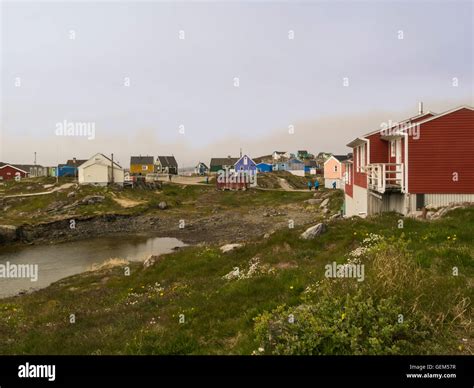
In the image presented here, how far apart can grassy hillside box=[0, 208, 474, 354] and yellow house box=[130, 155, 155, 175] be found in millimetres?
102073

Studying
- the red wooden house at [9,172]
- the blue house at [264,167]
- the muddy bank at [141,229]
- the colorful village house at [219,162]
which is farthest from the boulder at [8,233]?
the blue house at [264,167]

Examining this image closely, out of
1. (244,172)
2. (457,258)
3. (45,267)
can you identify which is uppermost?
(244,172)

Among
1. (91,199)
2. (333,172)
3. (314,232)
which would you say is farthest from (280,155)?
(314,232)

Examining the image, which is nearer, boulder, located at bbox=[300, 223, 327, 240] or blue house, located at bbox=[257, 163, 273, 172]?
boulder, located at bbox=[300, 223, 327, 240]

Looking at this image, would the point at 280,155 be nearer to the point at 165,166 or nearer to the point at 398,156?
the point at 165,166

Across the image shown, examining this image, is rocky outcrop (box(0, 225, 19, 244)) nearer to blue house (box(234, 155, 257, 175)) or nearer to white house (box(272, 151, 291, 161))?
blue house (box(234, 155, 257, 175))

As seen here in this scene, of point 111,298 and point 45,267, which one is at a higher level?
point 111,298

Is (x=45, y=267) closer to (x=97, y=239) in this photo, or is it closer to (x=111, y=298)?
(x=97, y=239)

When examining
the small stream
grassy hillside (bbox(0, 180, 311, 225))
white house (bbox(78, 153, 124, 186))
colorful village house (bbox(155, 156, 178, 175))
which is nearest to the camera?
the small stream

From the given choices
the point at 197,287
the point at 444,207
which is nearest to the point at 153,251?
the point at 197,287

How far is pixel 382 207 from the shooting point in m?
23.1

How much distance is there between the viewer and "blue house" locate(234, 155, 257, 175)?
77.7m

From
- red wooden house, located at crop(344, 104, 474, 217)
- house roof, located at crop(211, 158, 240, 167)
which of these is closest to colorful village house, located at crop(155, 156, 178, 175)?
house roof, located at crop(211, 158, 240, 167)
